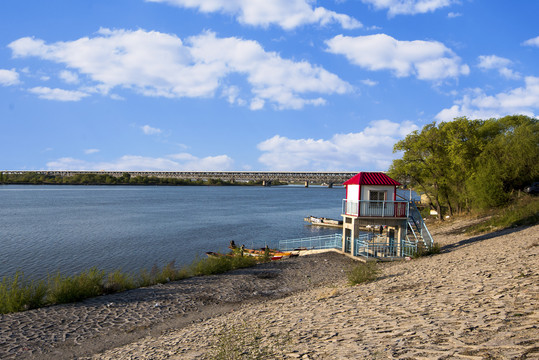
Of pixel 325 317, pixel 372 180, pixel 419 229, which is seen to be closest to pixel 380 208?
pixel 372 180

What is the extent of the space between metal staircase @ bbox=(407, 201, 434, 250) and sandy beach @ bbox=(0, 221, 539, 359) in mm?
3075

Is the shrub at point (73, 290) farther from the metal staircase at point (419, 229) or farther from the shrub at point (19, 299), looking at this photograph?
the metal staircase at point (419, 229)

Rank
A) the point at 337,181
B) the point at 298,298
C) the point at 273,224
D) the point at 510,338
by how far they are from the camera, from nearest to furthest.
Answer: the point at 510,338
the point at 298,298
the point at 273,224
the point at 337,181

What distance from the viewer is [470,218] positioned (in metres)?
36.2

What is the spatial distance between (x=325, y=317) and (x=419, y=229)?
1604 centimetres

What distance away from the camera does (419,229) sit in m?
24.7

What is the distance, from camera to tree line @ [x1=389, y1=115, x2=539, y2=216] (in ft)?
115

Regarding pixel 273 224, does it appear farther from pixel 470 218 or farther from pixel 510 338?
pixel 510 338

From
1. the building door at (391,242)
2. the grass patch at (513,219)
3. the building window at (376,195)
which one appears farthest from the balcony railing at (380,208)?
the grass patch at (513,219)

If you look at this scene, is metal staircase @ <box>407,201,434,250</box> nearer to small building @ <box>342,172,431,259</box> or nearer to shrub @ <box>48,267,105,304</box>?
small building @ <box>342,172,431,259</box>

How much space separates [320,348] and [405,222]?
57.3 feet

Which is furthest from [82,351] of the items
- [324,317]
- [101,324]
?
[324,317]

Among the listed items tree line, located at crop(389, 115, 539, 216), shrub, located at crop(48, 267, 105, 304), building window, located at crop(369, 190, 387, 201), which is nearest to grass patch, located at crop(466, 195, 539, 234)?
tree line, located at crop(389, 115, 539, 216)

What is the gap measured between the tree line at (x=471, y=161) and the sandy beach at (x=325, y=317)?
16.1 meters
